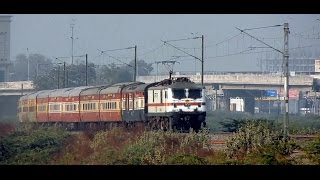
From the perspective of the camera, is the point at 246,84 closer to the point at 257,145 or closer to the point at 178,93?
the point at 178,93

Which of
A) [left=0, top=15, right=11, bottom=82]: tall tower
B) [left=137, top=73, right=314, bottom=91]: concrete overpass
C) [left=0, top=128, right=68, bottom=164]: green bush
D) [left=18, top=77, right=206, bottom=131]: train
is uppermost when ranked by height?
[left=137, top=73, right=314, bottom=91]: concrete overpass

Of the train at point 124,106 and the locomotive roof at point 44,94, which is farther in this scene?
the locomotive roof at point 44,94

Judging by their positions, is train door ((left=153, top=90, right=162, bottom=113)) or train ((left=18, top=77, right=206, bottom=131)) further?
train door ((left=153, top=90, right=162, bottom=113))

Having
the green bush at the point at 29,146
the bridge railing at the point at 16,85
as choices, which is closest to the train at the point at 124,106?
the bridge railing at the point at 16,85

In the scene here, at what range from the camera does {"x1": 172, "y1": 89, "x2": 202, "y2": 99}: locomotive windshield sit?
3547cm

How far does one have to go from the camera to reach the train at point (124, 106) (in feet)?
115

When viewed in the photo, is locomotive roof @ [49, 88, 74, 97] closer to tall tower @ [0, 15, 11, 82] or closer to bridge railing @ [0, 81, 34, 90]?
bridge railing @ [0, 81, 34, 90]

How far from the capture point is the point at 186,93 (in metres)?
36.0

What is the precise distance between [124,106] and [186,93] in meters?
4.54

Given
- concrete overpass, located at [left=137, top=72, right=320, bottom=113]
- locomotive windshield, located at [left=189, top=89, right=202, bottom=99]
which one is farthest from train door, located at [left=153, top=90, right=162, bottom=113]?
concrete overpass, located at [left=137, top=72, right=320, bottom=113]

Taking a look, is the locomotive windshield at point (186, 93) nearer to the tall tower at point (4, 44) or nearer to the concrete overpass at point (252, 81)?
the tall tower at point (4, 44)

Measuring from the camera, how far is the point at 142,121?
36.1m
